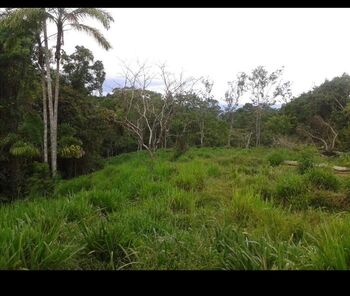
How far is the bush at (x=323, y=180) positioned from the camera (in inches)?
255

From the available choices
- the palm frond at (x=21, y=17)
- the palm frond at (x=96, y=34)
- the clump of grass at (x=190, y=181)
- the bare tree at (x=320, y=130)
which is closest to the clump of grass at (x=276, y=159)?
the clump of grass at (x=190, y=181)

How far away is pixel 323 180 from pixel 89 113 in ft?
57.2

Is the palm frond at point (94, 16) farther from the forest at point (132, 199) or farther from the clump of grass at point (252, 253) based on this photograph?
the clump of grass at point (252, 253)

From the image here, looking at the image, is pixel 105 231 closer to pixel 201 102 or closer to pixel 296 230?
pixel 296 230

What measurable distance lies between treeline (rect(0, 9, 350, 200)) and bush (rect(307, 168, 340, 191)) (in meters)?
6.61

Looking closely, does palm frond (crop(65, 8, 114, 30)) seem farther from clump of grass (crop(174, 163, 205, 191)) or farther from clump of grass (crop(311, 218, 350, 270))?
clump of grass (crop(311, 218, 350, 270))

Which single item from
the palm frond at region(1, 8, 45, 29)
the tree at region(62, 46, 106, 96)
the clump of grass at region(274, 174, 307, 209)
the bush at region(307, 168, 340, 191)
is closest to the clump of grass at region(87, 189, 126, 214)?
the clump of grass at region(274, 174, 307, 209)

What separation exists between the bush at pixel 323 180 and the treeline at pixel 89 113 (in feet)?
21.7

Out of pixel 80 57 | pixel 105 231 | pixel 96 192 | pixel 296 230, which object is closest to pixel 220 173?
→ pixel 96 192

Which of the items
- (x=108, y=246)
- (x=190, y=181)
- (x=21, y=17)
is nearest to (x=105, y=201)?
(x=108, y=246)

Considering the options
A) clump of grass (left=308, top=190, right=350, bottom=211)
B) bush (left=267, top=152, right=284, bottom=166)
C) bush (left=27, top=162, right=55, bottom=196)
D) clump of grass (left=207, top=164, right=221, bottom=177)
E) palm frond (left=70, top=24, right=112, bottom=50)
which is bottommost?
bush (left=27, top=162, right=55, bottom=196)

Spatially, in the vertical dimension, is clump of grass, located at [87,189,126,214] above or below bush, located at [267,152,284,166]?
below

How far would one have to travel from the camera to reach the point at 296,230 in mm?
3684

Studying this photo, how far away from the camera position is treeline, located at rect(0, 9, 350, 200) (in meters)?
11.3
